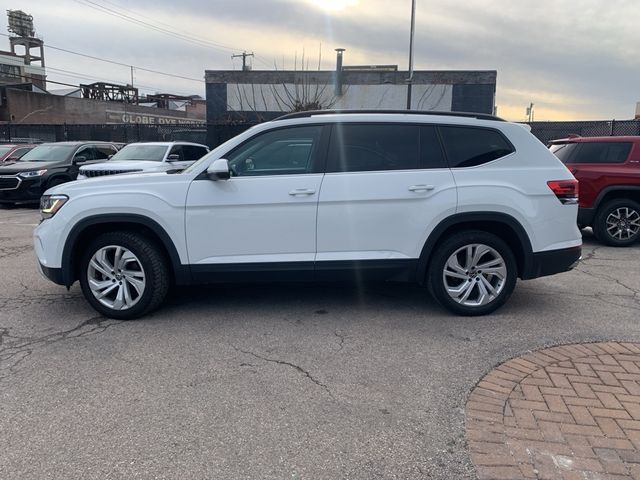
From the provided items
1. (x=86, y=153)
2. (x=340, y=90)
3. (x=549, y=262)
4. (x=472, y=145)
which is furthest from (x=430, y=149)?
(x=340, y=90)

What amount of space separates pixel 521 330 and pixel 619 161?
17.4ft

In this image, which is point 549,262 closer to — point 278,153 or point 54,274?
point 278,153

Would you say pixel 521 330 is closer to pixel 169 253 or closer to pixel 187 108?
pixel 169 253

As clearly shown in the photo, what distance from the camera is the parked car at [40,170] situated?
41.8 ft

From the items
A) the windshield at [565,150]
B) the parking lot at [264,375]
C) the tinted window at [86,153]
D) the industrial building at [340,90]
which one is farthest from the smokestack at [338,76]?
the parking lot at [264,375]

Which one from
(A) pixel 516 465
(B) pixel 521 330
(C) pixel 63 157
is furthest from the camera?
(C) pixel 63 157

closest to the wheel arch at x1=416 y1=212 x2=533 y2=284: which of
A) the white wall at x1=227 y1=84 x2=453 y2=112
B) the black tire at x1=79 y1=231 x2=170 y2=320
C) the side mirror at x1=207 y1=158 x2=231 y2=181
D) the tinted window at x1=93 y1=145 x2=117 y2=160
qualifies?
the side mirror at x1=207 y1=158 x2=231 y2=181

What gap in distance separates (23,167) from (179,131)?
356 inches

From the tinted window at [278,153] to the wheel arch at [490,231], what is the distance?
134 centimetres

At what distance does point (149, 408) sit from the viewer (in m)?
3.11

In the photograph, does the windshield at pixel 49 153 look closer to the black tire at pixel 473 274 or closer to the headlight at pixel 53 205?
the headlight at pixel 53 205

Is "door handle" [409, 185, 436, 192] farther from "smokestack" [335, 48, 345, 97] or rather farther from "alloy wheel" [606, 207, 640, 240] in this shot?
"smokestack" [335, 48, 345, 97]

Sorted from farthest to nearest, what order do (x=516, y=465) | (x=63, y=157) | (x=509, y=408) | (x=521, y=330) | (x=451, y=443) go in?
(x=63, y=157) < (x=521, y=330) < (x=509, y=408) < (x=451, y=443) < (x=516, y=465)

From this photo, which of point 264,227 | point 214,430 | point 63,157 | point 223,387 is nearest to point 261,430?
point 214,430
